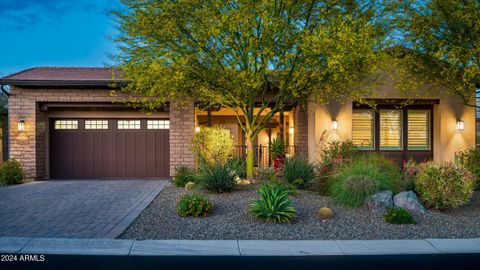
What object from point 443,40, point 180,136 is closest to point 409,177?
point 443,40

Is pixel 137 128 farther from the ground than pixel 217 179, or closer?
farther from the ground

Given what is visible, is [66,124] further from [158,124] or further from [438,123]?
[438,123]

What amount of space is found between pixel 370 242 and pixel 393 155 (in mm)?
9501

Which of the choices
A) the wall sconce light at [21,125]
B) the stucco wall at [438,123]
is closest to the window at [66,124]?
the wall sconce light at [21,125]

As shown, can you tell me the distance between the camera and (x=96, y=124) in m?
14.6

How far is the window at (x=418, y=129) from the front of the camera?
15.0m

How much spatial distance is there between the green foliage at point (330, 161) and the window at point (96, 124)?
8596 millimetres

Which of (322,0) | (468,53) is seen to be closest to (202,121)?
(322,0)

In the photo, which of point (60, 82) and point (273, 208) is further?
point (60, 82)

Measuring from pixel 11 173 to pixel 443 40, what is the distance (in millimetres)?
14716

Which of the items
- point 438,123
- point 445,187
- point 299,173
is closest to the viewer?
point 445,187

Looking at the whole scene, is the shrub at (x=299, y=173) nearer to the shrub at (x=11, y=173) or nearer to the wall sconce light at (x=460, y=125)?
the wall sconce light at (x=460, y=125)

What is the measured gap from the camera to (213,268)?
16.5 feet

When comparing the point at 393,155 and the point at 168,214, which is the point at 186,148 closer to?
the point at 168,214
